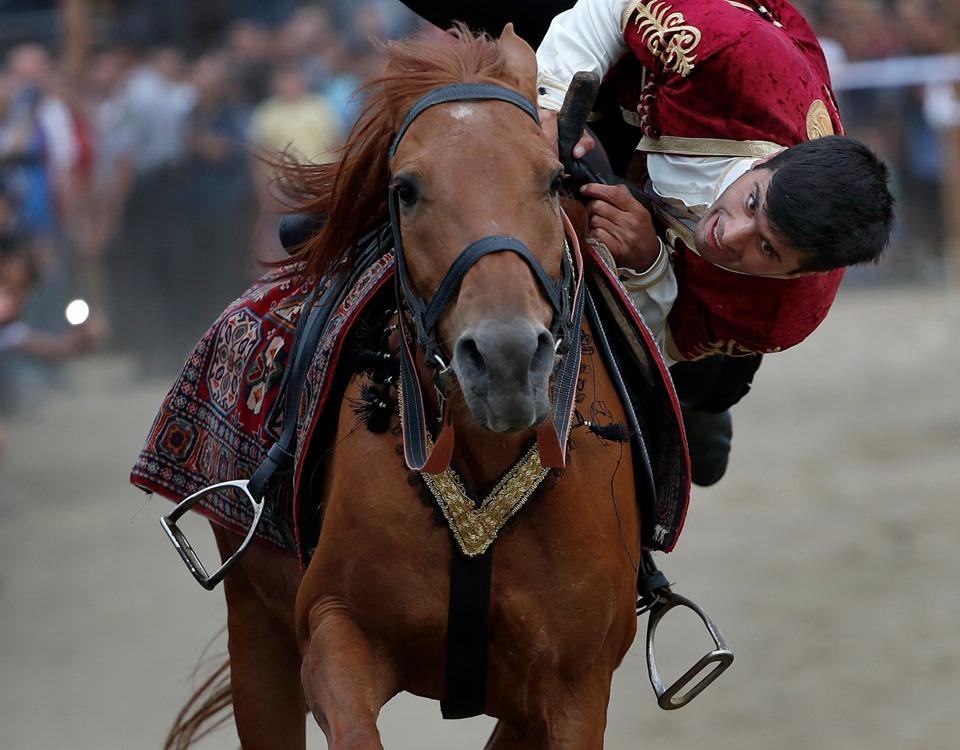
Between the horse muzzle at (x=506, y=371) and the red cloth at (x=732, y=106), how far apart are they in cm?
81

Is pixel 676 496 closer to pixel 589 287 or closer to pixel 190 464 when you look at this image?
pixel 589 287

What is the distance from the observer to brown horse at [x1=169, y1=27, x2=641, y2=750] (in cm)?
234

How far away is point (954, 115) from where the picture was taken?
10000mm

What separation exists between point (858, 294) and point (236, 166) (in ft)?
13.4

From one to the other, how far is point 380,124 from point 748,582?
3946 millimetres

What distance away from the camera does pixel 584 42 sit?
299 cm

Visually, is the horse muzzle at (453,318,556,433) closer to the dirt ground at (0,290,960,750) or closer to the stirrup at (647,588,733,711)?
the stirrup at (647,588,733,711)

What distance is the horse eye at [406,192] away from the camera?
7.73ft

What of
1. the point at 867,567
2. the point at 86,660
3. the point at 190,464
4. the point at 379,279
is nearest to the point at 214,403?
the point at 190,464

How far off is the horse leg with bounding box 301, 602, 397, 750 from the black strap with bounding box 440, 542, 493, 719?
0.39 ft

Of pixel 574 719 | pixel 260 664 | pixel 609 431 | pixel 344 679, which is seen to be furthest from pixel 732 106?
pixel 260 664

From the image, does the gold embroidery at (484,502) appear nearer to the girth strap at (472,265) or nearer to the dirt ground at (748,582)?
the girth strap at (472,265)

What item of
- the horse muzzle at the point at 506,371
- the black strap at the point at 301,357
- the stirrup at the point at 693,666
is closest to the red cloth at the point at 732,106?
the stirrup at the point at 693,666

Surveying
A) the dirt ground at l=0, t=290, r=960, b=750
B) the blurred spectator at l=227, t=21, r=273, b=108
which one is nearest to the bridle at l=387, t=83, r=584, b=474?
the dirt ground at l=0, t=290, r=960, b=750
